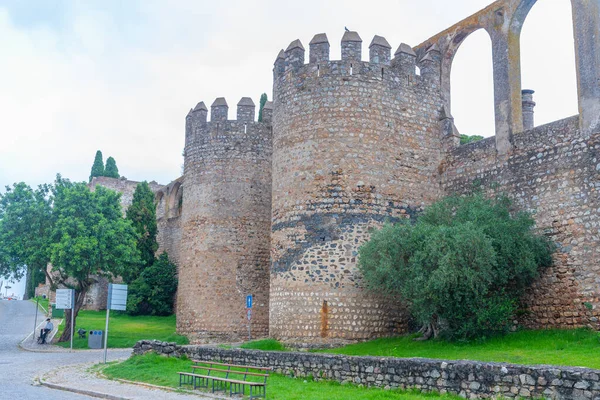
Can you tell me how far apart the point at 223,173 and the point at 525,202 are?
39.8 feet

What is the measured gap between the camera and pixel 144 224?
1422 inches

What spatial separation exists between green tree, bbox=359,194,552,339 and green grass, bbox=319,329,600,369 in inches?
19.6

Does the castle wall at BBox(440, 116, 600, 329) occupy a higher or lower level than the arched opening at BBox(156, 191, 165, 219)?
lower

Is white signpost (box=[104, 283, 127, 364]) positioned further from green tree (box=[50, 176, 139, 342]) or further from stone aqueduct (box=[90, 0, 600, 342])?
green tree (box=[50, 176, 139, 342])

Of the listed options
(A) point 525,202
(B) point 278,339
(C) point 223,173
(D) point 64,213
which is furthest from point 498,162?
(D) point 64,213

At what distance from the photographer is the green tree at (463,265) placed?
1388cm

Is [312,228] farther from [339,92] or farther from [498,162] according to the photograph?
[498,162]

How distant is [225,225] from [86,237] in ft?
18.1

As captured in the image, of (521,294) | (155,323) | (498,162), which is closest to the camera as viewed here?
(521,294)

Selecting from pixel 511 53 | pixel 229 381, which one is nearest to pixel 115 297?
pixel 229 381

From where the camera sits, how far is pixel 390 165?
18312 mm

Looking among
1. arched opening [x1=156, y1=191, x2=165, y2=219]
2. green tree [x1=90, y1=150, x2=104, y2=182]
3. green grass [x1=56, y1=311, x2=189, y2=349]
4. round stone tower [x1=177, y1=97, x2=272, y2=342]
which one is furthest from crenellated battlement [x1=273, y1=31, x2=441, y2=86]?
green tree [x1=90, y1=150, x2=104, y2=182]

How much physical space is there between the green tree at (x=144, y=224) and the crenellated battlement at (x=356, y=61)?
729 inches

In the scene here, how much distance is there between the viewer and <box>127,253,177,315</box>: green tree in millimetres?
32656
